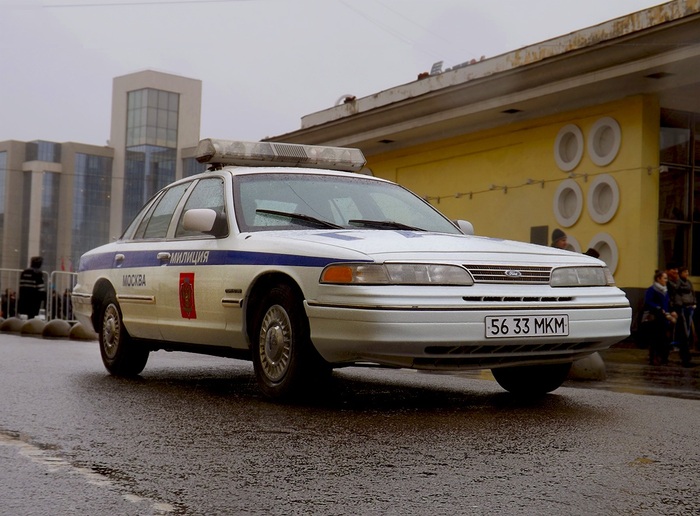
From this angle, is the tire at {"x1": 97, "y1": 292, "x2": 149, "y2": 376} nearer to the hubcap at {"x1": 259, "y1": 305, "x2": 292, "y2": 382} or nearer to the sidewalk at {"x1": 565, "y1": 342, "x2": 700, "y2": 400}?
the hubcap at {"x1": 259, "y1": 305, "x2": 292, "y2": 382}

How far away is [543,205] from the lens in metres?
19.0

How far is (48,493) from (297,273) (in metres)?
2.58

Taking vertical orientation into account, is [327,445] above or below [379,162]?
below

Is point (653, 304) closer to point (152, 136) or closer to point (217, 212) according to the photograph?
point (217, 212)

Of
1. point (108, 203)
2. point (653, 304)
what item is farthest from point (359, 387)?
point (108, 203)


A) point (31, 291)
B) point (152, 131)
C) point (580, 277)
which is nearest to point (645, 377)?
point (580, 277)

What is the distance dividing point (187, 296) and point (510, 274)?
2397mm

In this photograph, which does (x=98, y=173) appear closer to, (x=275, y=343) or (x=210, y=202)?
(x=210, y=202)

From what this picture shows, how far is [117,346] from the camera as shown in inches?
321

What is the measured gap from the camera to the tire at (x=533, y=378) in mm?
6660

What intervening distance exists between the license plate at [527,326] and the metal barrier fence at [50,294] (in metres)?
14.6

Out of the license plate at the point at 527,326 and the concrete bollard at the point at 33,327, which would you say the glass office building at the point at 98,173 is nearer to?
the concrete bollard at the point at 33,327

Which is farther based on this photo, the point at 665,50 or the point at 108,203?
→ the point at 108,203

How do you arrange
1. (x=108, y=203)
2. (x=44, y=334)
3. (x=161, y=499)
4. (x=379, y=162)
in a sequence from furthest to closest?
(x=108, y=203) → (x=379, y=162) → (x=44, y=334) → (x=161, y=499)
